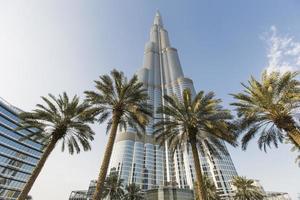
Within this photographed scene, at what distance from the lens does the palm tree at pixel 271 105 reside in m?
15.3

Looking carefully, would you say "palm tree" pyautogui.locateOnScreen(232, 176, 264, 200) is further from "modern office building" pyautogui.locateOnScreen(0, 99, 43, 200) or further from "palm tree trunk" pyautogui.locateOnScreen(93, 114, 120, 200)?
"modern office building" pyautogui.locateOnScreen(0, 99, 43, 200)

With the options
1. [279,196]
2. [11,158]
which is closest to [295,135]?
[279,196]

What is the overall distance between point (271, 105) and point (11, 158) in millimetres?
89958

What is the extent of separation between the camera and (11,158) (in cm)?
7362

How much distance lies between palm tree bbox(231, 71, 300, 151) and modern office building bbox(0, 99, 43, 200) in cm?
7244

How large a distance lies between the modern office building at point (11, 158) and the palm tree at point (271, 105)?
72.4 meters

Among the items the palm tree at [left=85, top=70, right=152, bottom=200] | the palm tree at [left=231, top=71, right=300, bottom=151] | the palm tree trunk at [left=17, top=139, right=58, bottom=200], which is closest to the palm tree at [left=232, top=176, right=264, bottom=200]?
the palm tree at [left=231, top=71, right=300, bottom=151]

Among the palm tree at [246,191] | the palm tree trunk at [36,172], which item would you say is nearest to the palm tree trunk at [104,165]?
the palm tree trunk at [36,172]

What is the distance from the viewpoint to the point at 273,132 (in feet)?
58.1

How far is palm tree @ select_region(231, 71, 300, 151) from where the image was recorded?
15.3 metres

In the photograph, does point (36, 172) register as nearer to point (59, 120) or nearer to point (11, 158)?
point (59, 120)

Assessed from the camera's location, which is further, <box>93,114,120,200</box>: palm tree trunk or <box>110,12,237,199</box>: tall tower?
<box>110,12,237,199</box>: tall tower

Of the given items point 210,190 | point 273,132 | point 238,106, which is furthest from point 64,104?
point 210,190

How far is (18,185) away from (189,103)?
3472 inches
